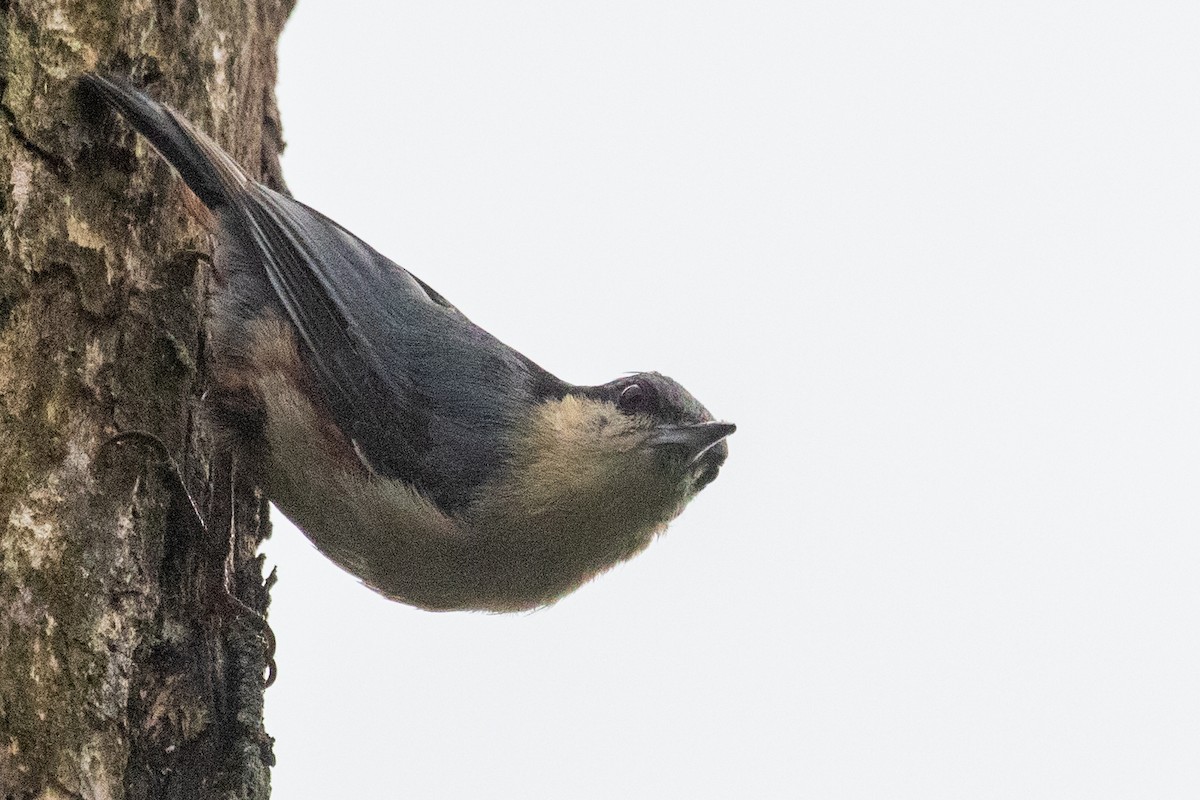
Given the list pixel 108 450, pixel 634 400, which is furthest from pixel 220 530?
pixel 634 400

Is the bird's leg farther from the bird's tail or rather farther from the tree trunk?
the bird's tail

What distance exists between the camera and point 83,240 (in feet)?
7.53

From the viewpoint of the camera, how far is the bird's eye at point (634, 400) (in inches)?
121

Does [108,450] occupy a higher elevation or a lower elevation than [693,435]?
lower

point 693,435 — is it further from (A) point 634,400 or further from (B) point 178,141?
(B) point 178,141

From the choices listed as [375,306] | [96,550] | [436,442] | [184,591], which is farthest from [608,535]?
[96,550]

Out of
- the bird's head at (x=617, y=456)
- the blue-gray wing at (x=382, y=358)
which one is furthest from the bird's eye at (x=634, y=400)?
the blue-gray wing at (x=382, y=358)

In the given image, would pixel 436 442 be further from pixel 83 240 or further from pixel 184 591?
pixel 83 240

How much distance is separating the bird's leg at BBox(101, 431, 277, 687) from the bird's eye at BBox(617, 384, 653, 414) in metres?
0.92

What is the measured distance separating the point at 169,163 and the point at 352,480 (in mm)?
781

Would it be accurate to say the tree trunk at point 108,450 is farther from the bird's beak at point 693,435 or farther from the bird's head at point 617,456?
the bird's beak at point 693,435

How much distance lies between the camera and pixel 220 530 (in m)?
2.82

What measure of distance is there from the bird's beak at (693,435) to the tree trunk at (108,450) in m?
1.00

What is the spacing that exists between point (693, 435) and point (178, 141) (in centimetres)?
129
